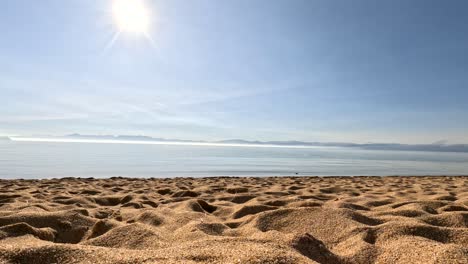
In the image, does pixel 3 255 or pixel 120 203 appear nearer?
pixel 3 255

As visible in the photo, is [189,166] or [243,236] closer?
[243,236]

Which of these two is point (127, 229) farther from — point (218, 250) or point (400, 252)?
point (400, 252)

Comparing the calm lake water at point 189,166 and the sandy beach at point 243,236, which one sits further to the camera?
the calm lake water at point 189,166

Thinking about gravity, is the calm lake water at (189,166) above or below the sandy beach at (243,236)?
below

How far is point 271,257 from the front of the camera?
1.61m

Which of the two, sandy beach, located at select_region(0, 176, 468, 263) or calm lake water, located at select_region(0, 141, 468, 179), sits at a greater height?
sandy beach, located at select_region(0, 176, 468, 263)

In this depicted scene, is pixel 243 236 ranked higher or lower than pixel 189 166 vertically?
higher

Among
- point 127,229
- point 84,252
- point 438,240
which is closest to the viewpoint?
point 84,252

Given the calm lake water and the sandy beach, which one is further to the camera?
the calm lake water

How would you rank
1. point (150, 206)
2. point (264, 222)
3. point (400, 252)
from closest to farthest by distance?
point (400, 252)
point (264, 222)
point (150, 206)

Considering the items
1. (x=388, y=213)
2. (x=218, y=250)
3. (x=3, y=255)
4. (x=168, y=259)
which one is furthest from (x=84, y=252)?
(x=388, y=213)

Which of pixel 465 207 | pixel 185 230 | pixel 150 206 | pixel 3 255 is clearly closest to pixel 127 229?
pixel 185 230

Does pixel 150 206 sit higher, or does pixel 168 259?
pixel 168 259

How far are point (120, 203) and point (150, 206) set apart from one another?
686 millimetres
